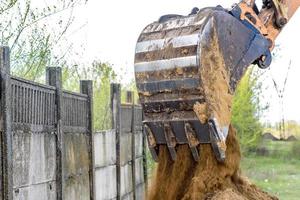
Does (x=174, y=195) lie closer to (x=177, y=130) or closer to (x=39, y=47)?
(x=177, y=130)

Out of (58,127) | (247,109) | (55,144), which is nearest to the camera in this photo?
(55,144)

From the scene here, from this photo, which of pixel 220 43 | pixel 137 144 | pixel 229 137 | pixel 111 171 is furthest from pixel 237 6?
pixel 137 144

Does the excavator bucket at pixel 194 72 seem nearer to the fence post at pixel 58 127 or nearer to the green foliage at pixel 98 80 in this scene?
the fence post at pixel 58 127

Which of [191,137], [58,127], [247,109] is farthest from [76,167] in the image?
[247,109]

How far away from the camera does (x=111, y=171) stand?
10156mm

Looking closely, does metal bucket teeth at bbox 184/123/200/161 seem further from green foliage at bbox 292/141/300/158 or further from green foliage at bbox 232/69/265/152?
green foliage at bbox 292/141/300/158

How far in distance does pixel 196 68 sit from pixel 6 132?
2082 millimetres

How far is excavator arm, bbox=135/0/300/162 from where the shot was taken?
6.99 meters

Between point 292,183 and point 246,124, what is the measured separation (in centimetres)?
265

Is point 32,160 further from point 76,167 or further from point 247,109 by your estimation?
point 247,109

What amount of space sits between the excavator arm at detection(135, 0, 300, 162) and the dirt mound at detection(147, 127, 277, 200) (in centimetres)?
11

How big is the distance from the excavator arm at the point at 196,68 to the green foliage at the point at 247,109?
16.3 metres

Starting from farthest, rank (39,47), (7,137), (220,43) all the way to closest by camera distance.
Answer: (39,47) < (220,43) < (7,137)

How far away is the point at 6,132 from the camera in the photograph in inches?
221
